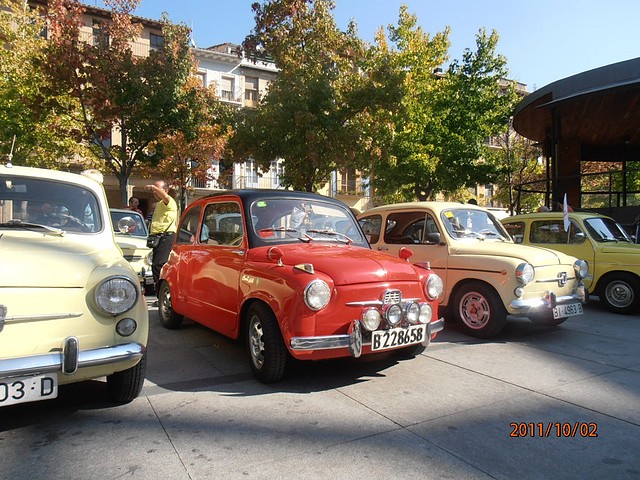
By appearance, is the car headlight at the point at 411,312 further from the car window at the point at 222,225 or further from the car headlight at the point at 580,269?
the car headlight at the point at 580,269

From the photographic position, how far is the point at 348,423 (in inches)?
128

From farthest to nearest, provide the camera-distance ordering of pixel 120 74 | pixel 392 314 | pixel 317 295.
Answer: pixel 120 74 → pixel 392 314 → pixel 317 295

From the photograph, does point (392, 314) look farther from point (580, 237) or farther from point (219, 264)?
point (580, 237)

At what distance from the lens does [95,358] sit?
2.91m

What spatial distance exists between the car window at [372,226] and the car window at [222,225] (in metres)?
2.82

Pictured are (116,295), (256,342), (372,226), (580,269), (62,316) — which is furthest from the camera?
(372,226)

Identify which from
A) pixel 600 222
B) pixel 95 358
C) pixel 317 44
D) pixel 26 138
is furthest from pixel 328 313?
pixel 26 138

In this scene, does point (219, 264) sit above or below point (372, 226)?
below

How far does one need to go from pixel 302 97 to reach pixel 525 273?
10.4 m

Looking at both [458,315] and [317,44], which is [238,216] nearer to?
[458,315]

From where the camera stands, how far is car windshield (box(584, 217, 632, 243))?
807cm

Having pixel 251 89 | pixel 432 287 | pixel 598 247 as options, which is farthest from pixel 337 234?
pixel 251 89

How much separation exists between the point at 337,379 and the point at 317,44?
14.4 meters
